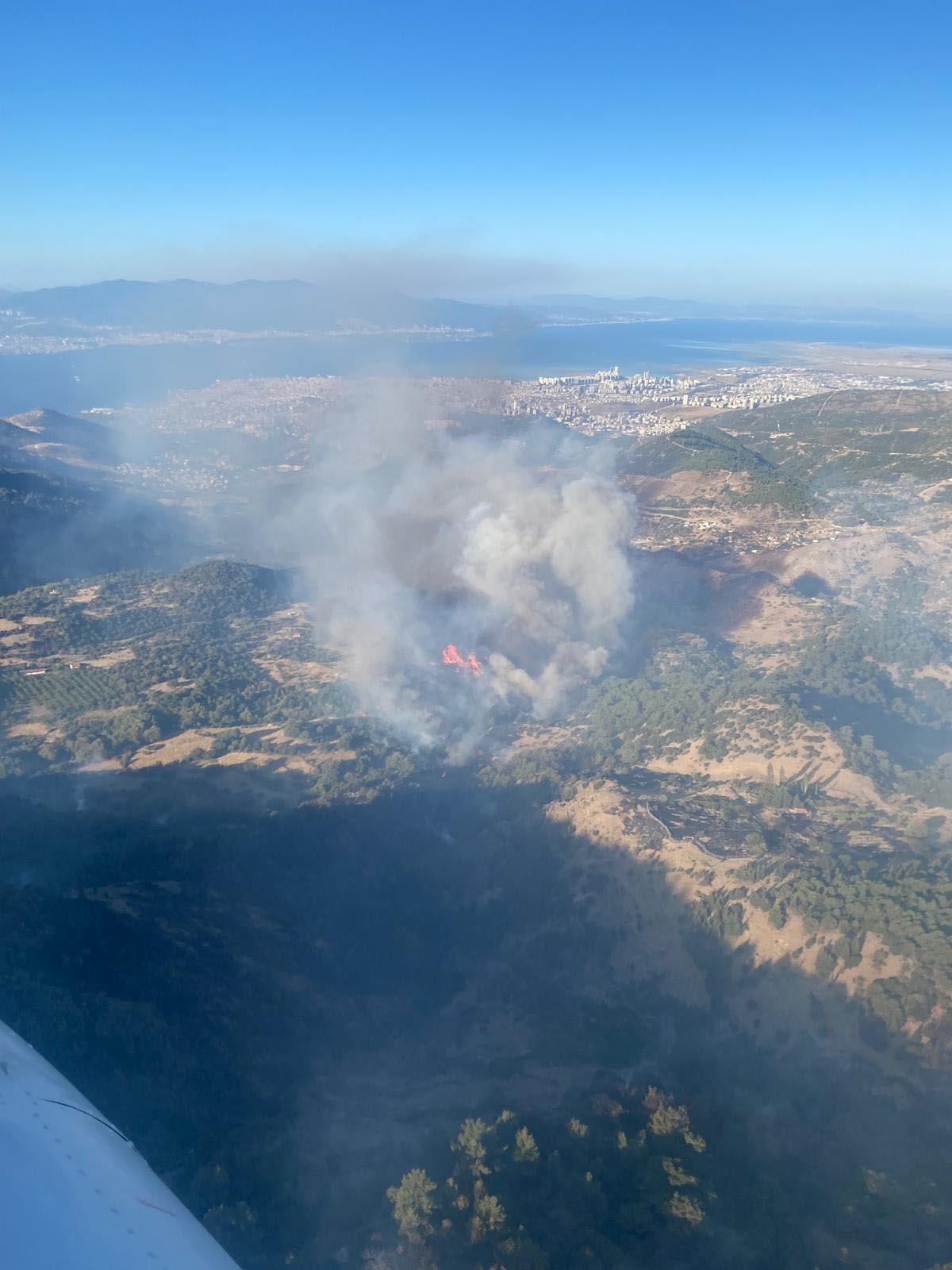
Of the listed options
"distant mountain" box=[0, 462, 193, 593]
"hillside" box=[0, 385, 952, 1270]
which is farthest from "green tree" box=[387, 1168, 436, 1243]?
"distant mountain" box=[0, 462, 193, 593]

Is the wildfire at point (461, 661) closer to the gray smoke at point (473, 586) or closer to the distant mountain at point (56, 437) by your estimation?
the gray smoke at point (473, 586)

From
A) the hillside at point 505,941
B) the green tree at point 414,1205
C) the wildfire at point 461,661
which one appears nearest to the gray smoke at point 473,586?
the wildfire at point 461,661

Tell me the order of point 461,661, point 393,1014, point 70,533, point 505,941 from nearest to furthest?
point 393,1014
point 505,941
point 461,661
point 70,533

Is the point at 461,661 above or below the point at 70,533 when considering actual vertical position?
below

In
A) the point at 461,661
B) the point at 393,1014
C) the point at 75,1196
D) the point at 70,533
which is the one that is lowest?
the point at 393,1014

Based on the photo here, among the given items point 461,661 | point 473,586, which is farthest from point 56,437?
point 461,661

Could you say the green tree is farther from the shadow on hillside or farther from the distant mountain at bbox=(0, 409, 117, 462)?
the distant mountain at bbox=(0, 409, 117, 462)

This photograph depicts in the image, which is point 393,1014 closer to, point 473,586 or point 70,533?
point 473,586
